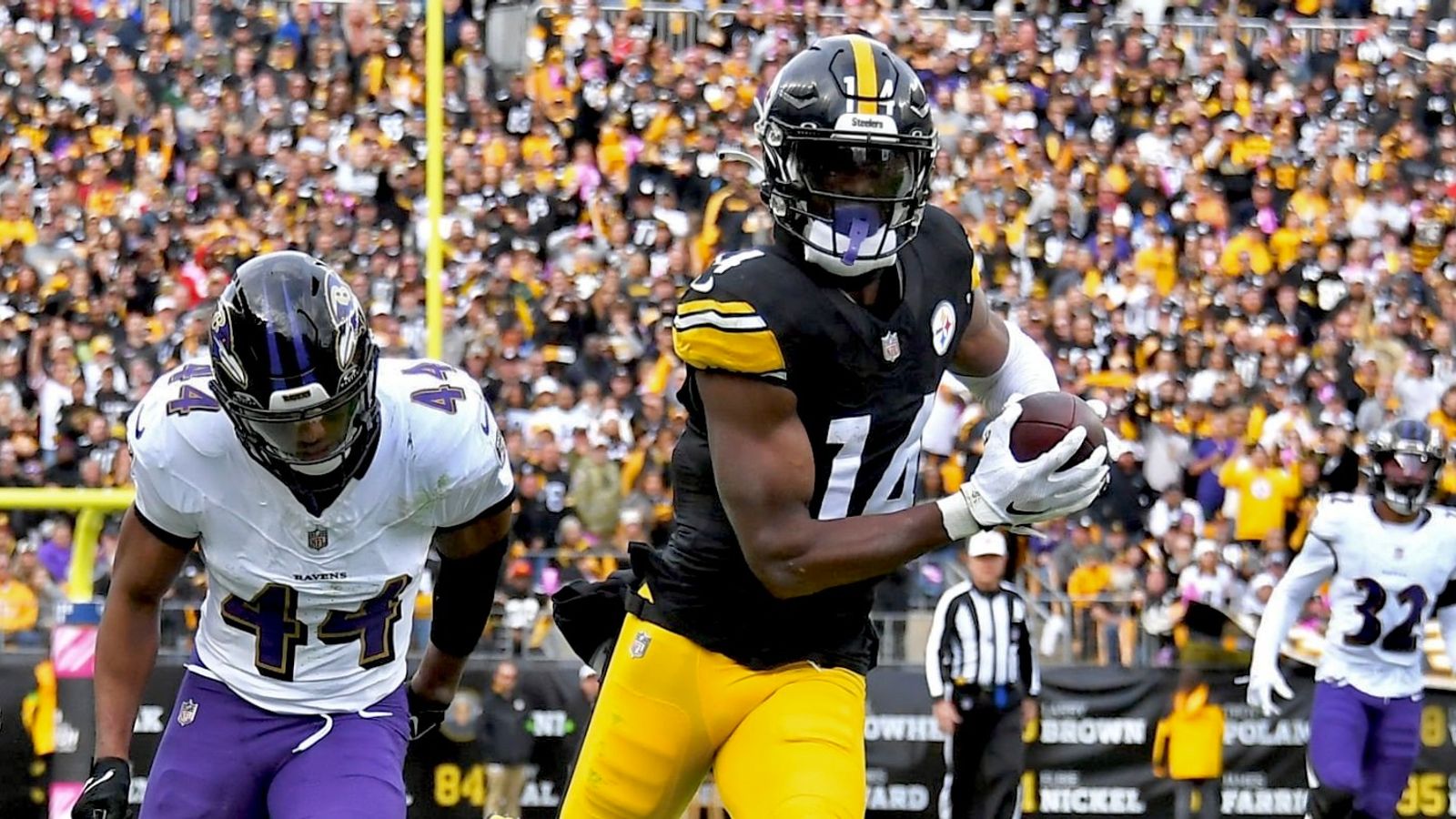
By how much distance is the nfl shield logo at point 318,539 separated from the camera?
3.98m

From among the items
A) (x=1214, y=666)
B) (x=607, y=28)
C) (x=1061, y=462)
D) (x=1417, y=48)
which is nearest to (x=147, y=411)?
(x=1061, y=462)

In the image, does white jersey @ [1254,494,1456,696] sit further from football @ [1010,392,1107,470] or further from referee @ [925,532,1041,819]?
football @ [1010,392,1107,470]

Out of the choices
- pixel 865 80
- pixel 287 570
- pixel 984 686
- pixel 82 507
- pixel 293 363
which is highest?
pixel 865 80

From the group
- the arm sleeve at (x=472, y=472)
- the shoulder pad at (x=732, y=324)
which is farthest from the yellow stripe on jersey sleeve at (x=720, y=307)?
the arm sleeve at (x=472, y=472)

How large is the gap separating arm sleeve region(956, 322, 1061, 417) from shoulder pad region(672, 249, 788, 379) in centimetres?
70

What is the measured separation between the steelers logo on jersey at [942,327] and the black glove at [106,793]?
1.73 meters

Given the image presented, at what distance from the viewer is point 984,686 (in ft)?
28.2

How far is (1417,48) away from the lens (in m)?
18.4

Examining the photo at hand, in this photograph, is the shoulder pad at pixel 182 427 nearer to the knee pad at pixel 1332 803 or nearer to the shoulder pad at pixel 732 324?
the shoulder pad at pixel 732 324

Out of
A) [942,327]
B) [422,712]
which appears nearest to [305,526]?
[422,712]

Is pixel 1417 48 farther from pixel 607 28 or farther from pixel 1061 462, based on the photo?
pixel 1061 462

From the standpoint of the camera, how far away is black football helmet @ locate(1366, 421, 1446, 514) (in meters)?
7.27

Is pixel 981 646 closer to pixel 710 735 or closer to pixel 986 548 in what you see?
pixel 986 548

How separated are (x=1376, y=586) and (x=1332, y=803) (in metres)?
0.76
